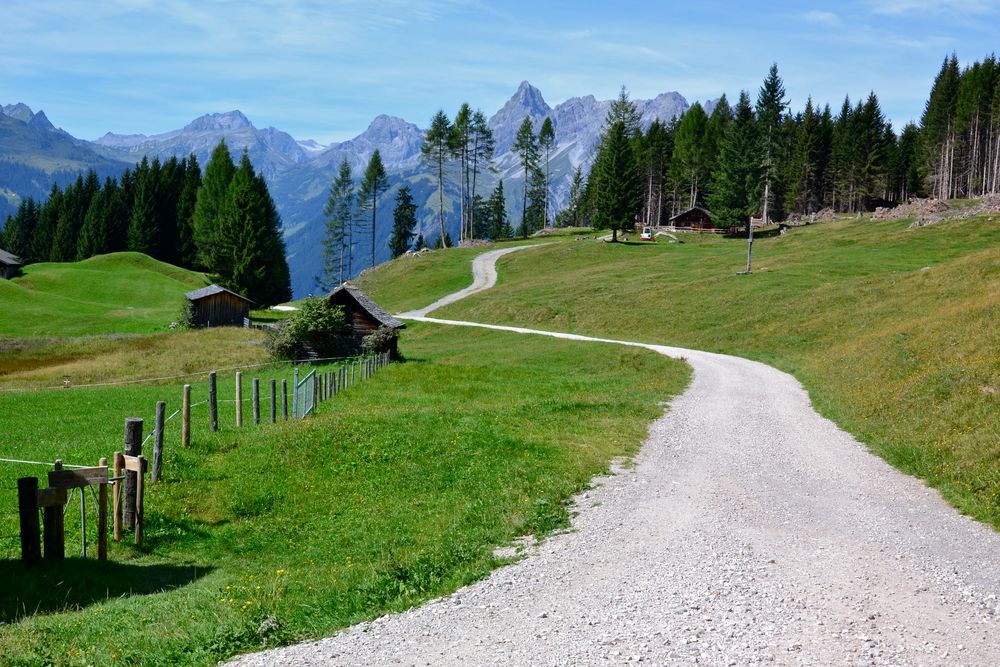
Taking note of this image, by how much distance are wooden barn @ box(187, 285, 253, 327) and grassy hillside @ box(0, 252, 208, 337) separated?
144 inches

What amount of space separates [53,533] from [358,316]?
3769 cm

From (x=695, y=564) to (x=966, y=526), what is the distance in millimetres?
5178

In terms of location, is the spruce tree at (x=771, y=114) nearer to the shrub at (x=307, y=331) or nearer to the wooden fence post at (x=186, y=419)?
the shrub at (x=307, y=331)

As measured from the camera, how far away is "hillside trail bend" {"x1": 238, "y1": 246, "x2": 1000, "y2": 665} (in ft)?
25.9

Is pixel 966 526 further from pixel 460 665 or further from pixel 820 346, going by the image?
pixel 820 346

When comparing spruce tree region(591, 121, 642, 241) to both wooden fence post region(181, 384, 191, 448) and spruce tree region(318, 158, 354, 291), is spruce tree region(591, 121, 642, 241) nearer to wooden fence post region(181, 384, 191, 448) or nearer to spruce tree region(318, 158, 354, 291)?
spruce tree region(318, 158, 354, 291)

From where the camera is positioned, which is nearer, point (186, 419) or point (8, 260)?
point (186, 419)

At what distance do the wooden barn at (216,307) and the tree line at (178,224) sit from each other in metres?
9.62

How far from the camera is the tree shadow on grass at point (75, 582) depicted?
1019 centimetres

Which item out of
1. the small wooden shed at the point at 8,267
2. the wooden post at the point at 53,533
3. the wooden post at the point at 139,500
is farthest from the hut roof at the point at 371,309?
the small wooden shed at the point at 8,267

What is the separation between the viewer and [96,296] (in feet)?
282

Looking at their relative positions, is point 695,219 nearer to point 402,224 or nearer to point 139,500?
point 402,224

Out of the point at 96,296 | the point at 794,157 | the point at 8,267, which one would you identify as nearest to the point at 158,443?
the point at 96,296

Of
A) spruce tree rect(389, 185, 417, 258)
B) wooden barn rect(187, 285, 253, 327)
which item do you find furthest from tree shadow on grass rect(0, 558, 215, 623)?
spruce tree rect(389, 185, 417, 258)
